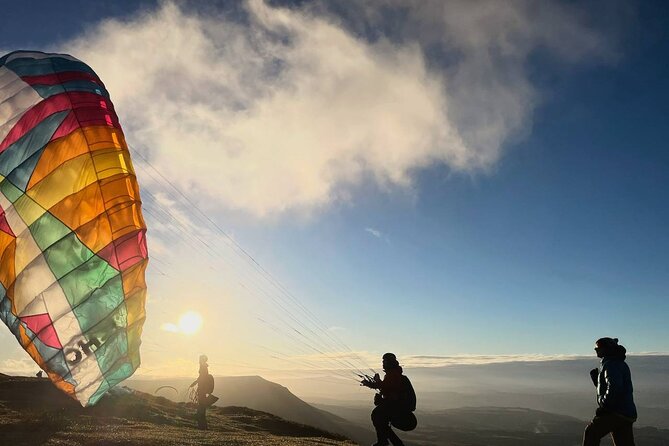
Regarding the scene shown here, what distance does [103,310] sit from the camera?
40.1 feet

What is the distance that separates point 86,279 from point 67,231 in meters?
1.49

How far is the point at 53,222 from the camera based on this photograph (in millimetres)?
11555

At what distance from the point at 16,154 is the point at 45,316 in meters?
4.62

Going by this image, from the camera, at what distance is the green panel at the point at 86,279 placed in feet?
38.3

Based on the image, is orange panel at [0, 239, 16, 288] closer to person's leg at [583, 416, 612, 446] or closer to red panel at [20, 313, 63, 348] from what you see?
red panel at [20, 313, 63, 348]

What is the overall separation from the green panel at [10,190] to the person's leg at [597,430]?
14.9m

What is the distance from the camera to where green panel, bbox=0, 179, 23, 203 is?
36.8ft

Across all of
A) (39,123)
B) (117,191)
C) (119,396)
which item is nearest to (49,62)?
(39,123)

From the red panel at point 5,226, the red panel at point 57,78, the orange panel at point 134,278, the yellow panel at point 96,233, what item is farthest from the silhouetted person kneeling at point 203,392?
the red panel at point 57,78

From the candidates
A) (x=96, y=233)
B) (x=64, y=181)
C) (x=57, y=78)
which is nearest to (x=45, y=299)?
(x=96, y=233)

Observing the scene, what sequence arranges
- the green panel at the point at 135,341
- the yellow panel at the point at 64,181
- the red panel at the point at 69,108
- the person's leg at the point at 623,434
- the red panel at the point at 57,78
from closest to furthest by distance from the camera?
the person's leg at the point at 623,434 → the yellow panel at the point at 64,181 → the red panel at the point at 69,108 → the red panel at the point at 57,78 → the green panel at the point at 135,341

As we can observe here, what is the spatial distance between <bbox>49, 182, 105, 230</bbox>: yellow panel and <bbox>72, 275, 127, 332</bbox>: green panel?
1.98m

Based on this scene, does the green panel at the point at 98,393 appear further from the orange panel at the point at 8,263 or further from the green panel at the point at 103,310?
the orange panel at the point at 8,263

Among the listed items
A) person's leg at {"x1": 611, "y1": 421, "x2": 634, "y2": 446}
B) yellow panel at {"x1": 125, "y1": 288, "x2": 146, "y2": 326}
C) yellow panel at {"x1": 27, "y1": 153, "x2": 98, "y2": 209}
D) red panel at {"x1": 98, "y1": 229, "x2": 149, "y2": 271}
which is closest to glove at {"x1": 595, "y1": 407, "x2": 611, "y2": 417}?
person's leg at {"x1": 611, "y1": 421, "x2": 634, "y2": 446}
